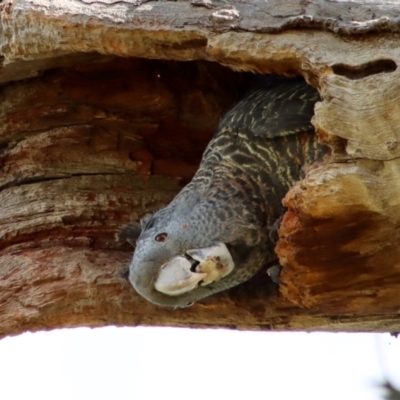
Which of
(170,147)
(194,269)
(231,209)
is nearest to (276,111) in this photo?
(231,209)

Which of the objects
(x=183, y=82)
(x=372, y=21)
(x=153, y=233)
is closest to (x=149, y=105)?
(x=183, y=82)

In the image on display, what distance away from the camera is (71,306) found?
13.4 ft

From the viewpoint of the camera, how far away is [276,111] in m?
3.99

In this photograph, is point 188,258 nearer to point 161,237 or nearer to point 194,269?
point 194,269

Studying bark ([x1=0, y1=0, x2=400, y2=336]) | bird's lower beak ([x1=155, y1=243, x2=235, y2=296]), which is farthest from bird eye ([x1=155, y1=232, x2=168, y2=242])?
bark ([x1=0, y1=0, x2=400, y2=336])

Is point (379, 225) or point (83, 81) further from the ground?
point (83, 81)

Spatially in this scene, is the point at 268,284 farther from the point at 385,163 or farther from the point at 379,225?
the point at 385,163

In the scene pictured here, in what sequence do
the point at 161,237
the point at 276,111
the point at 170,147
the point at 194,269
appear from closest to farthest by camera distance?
1. the point at 194,269
2. the point at 161,237
3. the point at 276,111
4. the point at 170,147

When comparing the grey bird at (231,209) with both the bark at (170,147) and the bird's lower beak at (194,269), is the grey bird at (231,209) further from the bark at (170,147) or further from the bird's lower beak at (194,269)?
the bark at (170,147)

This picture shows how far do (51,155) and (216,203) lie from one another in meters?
1.02

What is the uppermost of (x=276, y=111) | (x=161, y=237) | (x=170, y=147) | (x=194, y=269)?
(x=170, y=147)

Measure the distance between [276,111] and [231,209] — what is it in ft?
1.70

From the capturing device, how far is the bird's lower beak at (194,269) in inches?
143

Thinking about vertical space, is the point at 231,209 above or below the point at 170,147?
below
